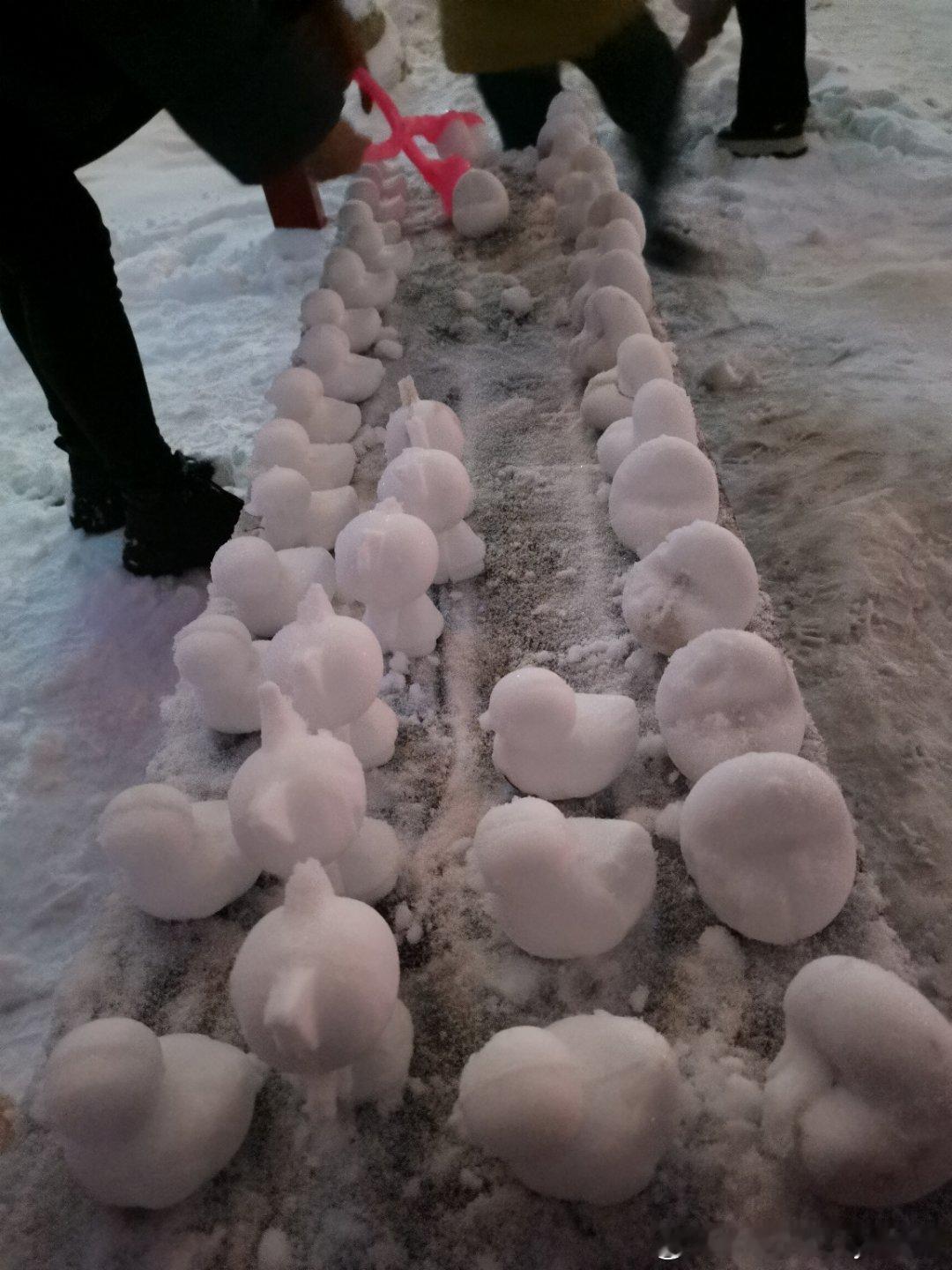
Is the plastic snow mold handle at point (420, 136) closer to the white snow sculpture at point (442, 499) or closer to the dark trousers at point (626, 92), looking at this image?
the dark trousers at point (626, 92)

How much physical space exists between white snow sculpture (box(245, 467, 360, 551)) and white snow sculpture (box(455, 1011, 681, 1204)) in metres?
0.71

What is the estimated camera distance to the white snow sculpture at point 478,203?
70.6 inches

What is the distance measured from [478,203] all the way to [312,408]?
72cm

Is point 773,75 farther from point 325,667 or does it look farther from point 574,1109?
point 574,1109

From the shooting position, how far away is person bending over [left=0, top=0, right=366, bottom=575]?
94cm

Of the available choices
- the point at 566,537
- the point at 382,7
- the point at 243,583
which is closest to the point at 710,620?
the point at 566,537

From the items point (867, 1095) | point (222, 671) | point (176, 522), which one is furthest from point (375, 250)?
point (867, 1095)

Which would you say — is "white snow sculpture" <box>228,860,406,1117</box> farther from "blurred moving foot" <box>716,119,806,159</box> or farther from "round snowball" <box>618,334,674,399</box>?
"blurred moving foot" <box>716,119,806,159</box>

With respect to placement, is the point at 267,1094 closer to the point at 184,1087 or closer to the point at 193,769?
the point at 184,1087

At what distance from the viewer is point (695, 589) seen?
0.93m

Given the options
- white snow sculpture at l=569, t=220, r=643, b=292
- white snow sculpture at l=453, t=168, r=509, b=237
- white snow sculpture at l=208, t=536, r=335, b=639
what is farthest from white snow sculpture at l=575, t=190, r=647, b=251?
white snow sculpture at l=208, t=536, r=335, b=639

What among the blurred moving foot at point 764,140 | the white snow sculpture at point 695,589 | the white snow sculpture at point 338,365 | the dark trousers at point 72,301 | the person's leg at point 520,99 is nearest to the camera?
the white snow sculpture at point 695,589

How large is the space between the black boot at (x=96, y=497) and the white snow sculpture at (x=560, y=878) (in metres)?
1.15

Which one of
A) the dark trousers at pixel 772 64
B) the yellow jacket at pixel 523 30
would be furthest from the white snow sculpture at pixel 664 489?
the dark trousers at pixel 772 64
